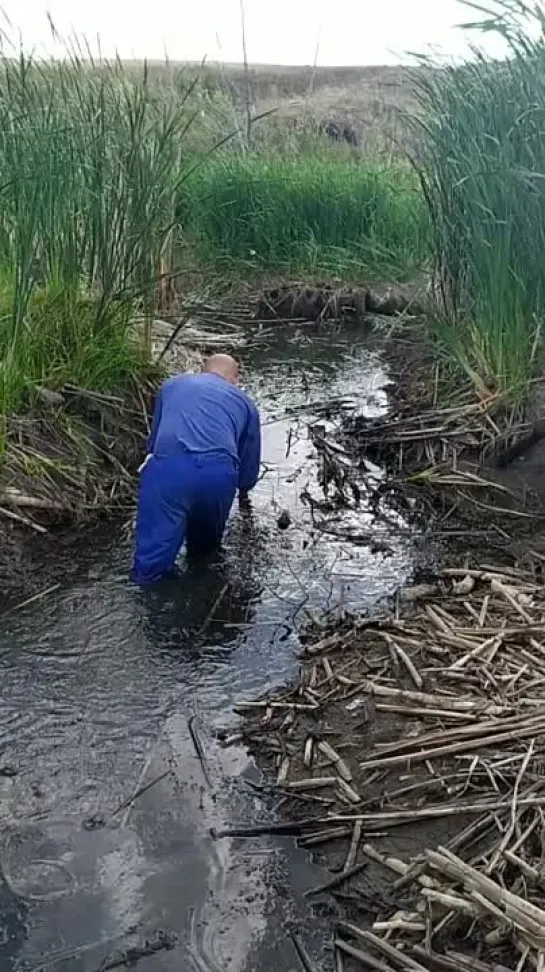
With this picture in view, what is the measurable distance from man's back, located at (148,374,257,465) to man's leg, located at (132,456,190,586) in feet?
0.40

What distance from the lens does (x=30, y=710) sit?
3914 millimetres

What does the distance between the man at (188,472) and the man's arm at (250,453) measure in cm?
6

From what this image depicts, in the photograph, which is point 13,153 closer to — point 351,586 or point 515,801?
point 351,586

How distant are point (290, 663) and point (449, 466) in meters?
2.41

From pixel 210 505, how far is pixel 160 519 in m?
0.28

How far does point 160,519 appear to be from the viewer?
4.91m

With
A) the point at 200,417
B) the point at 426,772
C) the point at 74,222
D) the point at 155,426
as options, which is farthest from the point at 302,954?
the point at 74,222

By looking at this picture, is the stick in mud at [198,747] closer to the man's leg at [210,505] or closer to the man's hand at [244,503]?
the man's leg at [210,505]

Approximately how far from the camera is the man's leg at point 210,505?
500cm

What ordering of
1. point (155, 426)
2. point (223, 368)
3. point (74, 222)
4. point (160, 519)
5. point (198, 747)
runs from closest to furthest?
point (198, 747) → point (160, 519) → point (155, 426) → point (223, 368) → point (74, 222)

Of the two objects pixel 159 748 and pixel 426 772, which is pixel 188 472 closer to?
pixel 159 748

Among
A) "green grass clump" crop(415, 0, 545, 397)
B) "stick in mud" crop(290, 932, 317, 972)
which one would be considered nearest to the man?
"green grass clump" crop(415, 0, 545, 397)

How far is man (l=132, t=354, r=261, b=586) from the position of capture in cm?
493

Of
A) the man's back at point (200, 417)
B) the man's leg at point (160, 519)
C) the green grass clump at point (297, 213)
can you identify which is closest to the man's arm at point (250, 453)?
the man's back at point (200, 417)
